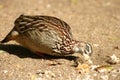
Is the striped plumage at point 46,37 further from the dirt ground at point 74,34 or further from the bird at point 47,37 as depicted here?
the dirt ground at point 74,34

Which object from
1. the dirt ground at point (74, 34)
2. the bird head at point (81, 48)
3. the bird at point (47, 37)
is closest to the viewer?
the dirt ground at point (74, 34)

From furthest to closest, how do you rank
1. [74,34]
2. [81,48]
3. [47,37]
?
1. [74,34]
2. [81,48]
3. [47,37]

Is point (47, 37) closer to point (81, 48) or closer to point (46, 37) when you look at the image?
point (46, 37)

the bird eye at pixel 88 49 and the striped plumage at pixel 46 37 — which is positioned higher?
the striped plumage at pixel 46 37

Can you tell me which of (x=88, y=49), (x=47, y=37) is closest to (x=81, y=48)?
(x=88, y=49)

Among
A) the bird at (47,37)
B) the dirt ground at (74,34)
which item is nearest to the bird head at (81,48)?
the bird at (47,37)

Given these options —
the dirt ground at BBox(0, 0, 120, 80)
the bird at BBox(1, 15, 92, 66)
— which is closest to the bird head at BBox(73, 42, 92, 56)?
the bird at BBox(1, 15, 92, 66)
